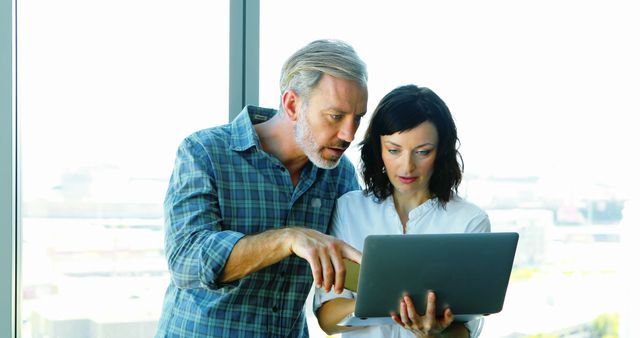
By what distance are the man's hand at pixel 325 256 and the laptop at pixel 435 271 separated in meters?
0.05

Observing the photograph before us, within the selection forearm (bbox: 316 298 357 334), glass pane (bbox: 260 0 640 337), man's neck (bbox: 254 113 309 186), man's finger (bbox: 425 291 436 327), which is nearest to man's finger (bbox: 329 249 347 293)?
man's finger (bbox: 425 291 436 327)

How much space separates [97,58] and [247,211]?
30.6 inches

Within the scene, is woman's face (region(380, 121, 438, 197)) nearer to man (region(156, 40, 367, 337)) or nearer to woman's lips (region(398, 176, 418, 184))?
woman's lips (region(398, 176, 418, 184))

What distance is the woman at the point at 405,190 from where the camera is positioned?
2201 millimetres

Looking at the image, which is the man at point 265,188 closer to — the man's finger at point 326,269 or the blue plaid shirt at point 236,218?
the blue plaid shirt at point 236,218

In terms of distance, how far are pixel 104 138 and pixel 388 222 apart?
93 centimetres

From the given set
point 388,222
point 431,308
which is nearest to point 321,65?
point 388,222

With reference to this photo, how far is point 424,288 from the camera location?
1.88 m

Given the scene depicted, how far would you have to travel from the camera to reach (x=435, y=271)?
185cm

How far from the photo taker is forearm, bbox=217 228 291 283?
6.08 feet

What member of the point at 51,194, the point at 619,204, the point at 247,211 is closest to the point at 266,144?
the point at 247,211

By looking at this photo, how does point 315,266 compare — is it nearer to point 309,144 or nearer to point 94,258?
point 309,144

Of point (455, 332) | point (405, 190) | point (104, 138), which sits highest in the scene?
point (104, 138)

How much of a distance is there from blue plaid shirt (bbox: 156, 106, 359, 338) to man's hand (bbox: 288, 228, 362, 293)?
28 centimetres
